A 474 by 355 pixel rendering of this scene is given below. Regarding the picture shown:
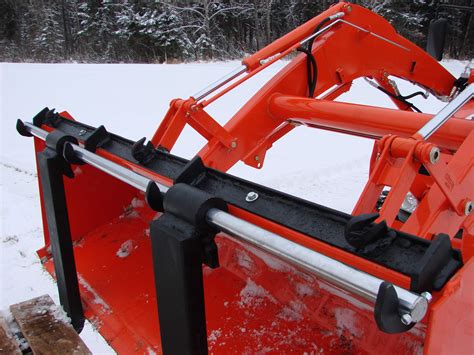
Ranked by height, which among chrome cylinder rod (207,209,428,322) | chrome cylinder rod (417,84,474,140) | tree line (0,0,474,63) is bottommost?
tree line (0,0,474,63)

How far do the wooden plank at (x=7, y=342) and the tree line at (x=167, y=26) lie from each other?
1523 cm

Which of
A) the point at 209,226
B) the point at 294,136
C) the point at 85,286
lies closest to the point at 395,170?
the point at 209,226

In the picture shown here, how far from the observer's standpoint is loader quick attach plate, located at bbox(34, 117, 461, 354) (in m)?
1.30

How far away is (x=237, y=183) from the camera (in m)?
1.45

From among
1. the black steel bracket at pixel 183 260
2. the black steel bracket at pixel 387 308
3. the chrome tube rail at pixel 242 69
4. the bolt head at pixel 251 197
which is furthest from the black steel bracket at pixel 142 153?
the black steel bracket at pixel 387 308

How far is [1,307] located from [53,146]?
1520 mm

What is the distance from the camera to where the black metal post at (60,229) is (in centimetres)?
210

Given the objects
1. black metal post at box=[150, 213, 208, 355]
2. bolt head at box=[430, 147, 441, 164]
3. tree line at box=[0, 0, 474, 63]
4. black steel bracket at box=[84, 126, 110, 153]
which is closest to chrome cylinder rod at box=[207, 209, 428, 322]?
black metal post at box=[150, 213, 208, 355]

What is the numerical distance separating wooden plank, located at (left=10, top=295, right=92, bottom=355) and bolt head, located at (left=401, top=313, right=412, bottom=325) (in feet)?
5.18

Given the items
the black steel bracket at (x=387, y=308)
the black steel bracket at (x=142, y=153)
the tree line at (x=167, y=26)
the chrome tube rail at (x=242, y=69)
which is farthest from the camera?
the tree line at (x=167, y=26)

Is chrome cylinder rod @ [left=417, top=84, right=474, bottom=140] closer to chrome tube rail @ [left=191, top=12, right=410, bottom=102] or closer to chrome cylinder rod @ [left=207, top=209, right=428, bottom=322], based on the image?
chrome cylinder rod @ [left=207, top=209, right=428, bottom=322]

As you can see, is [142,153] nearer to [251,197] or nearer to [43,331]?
[251,197]

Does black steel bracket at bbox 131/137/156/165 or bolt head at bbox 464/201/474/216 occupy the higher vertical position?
black steel bracket at bbox 131/137/156/165

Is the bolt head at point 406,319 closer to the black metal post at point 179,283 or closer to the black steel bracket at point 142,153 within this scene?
the black metal post at point 179,283
